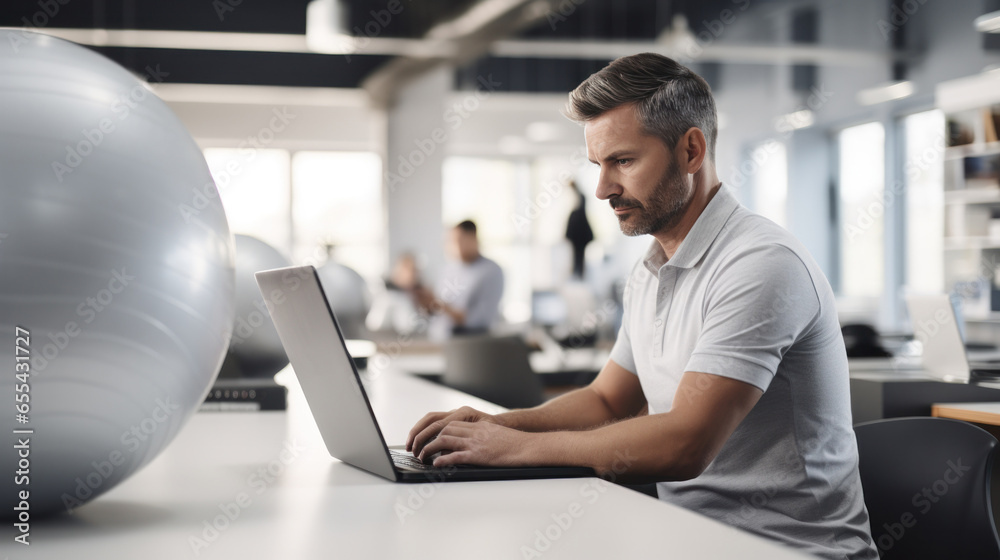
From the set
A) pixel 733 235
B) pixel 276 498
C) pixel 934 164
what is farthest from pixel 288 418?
pixel 934 164

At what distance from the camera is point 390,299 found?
27.5 ft

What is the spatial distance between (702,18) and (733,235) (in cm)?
804

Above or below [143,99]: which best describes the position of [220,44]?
above

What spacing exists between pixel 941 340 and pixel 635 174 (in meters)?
1.59

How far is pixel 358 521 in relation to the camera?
100cm

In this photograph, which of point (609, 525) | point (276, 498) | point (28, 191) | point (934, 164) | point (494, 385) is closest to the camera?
point (28, 191)

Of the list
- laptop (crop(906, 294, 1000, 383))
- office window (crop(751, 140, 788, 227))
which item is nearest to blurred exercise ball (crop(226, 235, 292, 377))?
laptop (crop(906, 294, 1000, 383))

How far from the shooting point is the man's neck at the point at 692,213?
162 cm

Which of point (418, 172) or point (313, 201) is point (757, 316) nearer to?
point (418, 172)

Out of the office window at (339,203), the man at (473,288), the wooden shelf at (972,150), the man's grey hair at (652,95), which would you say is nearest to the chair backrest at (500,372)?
the man's grey hair at (652,95)

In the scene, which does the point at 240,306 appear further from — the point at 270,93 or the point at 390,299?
the point at 270,93

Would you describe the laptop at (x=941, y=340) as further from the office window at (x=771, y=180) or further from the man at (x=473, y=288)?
the office window at (x=771, y=180)

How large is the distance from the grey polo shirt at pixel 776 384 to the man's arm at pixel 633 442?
36mm
